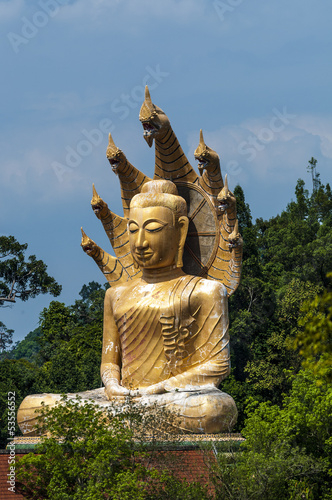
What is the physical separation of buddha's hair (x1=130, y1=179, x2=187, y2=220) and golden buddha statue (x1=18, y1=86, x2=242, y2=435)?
18 mm

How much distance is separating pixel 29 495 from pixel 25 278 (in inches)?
754

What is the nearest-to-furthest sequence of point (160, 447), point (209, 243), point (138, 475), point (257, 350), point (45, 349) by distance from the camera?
point (138, 475), point (160, 447), point (209, 243), point (257, 350), point (45, 349)

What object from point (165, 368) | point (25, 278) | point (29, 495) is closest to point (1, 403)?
point (25, 278)

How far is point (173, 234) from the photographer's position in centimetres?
1752

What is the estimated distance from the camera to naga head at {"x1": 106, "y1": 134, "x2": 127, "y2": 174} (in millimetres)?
18328

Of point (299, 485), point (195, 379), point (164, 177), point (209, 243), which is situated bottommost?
point (299, 485)

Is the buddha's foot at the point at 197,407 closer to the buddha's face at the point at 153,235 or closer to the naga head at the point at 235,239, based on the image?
the buddha's face at the point at 153,235

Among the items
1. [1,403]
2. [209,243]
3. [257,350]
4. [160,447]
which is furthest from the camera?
[257,350]

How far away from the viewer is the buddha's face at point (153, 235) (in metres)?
17.3

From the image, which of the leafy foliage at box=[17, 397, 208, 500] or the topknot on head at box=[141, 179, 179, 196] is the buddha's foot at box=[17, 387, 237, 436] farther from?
the topknot on head at box=[141, 179, 179, 196]

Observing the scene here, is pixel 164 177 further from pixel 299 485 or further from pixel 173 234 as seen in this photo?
pixel 299 485

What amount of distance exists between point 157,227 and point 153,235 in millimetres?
163

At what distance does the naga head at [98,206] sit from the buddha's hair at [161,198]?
1.11m

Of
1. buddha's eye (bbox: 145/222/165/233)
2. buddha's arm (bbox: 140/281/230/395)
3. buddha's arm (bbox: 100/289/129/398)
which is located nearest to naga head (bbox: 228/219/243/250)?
buddha's arm (bbox: 140/281/230/395)
